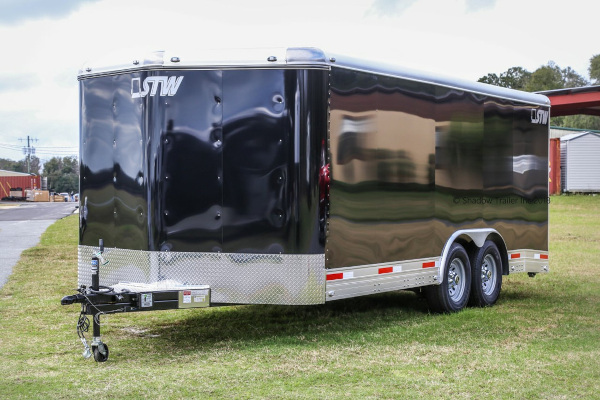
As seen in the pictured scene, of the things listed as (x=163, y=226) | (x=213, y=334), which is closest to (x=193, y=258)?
(x=163, y=226)

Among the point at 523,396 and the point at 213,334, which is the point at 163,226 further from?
the point at 523,396

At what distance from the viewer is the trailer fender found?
30.6ft

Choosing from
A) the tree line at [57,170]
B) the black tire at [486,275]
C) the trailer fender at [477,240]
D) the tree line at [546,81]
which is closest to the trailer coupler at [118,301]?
the trailer fender at [477,240]

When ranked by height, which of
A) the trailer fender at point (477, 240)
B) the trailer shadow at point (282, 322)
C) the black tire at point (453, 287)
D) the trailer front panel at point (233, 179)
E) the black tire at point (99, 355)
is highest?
the trailer front panel at point (233, 179)

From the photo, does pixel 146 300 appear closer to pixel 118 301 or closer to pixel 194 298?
pixel 118 301

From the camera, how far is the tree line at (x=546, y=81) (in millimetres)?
76812

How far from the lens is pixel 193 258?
301 inches

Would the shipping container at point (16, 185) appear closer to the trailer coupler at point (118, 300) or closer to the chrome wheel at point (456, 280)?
the chrome wheel at point (456, 280)

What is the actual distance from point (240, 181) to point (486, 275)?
4352 millimetres

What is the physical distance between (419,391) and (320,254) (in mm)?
2061

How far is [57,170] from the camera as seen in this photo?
13612 cm

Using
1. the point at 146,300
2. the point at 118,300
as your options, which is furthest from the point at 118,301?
the point at 146,300

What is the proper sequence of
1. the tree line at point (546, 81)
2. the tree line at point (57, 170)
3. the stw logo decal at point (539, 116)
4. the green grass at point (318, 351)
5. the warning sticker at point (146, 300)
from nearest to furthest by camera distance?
1. the green grass at point (318, 351)
2. the warning sticker at point (146, 300)
3. the stw logo decal at point (539, 116)
4. the tree line at point (546, 81)
5. the tree line at point (57, 170)

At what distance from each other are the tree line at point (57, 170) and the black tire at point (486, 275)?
111 metres
